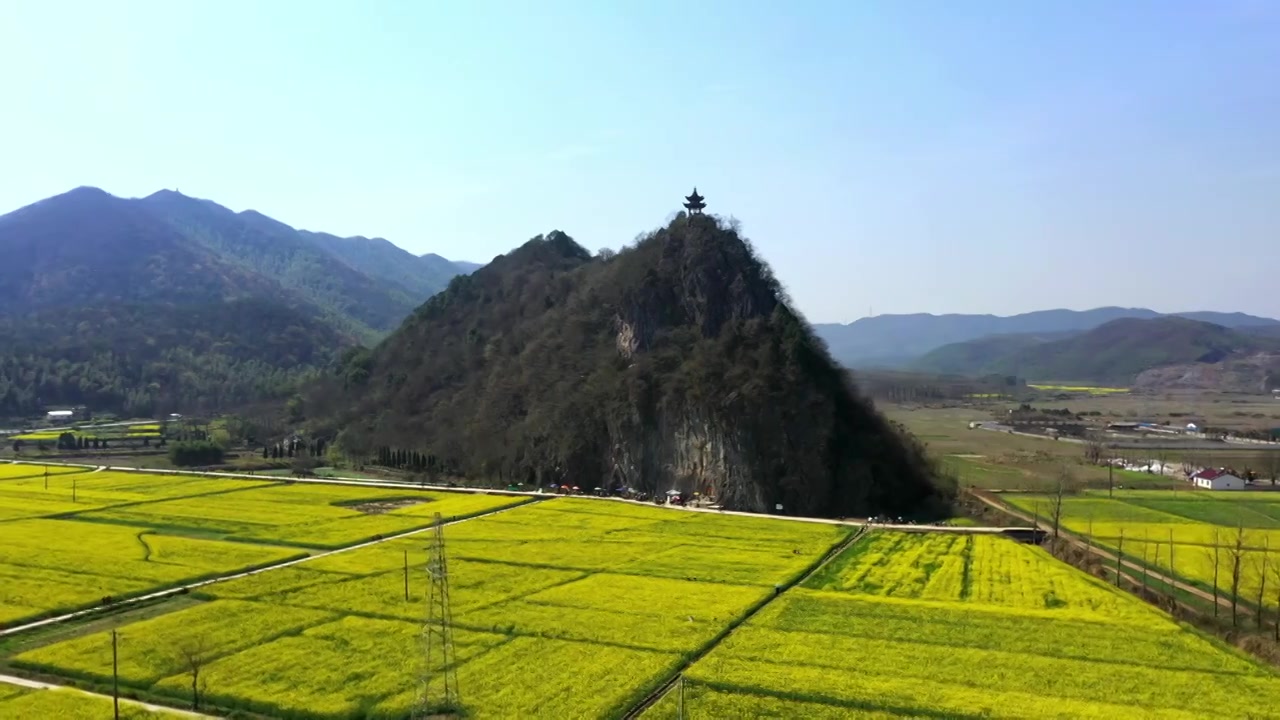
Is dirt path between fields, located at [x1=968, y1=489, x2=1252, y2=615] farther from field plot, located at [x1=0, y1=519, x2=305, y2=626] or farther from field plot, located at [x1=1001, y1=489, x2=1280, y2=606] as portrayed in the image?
field plot, located at [x1=0, y1=519, x2=305, y2=626]

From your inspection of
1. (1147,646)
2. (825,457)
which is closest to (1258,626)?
(1147,646)

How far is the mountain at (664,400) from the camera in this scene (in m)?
81.2

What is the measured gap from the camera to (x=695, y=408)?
85938 mm

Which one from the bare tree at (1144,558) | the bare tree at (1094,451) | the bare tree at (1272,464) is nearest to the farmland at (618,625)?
the bare tree at (1144,558)

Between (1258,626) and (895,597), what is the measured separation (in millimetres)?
15671

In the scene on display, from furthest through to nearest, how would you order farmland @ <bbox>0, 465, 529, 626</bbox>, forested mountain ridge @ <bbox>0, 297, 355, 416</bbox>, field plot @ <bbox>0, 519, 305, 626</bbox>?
forested mountain ridge @ <bbox>0, 297, 355, 416</bbox>, farmland @ <bbox>0, 465, 529, 626</bbox>, field plot @ <bbox>0, 519, 305, 626</bbox>

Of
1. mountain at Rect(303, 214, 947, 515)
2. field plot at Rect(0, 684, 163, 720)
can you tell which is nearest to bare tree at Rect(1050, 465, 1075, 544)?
mountain at Rect(303, 214, 947, 515)

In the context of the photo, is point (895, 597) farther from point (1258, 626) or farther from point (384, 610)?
point (384, 610)

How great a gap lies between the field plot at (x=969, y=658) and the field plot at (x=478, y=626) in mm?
2944

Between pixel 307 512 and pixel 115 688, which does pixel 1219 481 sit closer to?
pixel 307 512

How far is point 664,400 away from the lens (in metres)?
88.4

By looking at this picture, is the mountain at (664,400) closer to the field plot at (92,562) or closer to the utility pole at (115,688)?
the field plot at (92,562)

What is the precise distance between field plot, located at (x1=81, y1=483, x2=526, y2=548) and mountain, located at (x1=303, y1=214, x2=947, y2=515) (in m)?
15.9

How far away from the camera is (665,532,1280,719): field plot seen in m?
28.3
